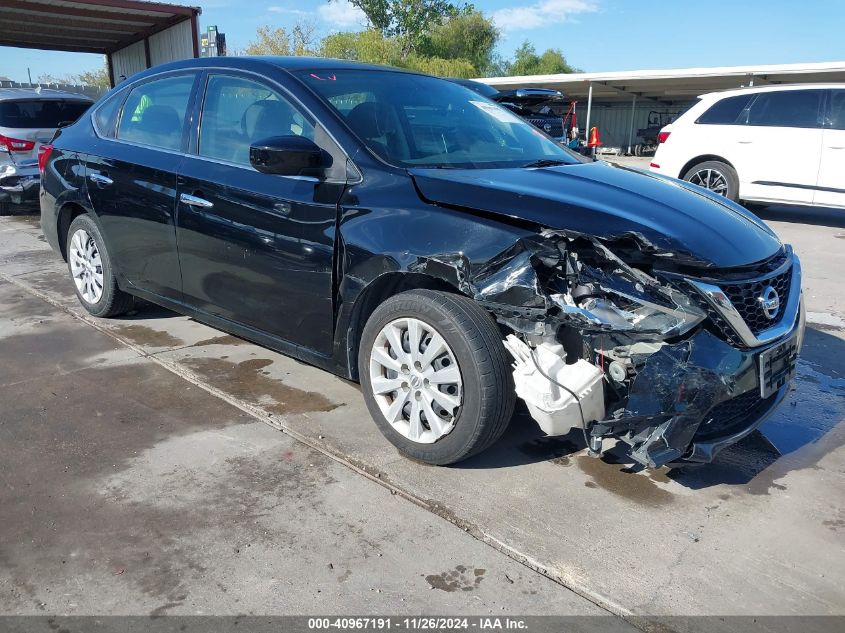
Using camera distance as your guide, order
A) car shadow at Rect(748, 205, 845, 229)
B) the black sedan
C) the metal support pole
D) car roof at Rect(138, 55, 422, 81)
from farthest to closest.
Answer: the metal support pole, car shadow at Rect(748, 205, 845, 229), car roof at Rect(138, 55, 422, 81), the black sedan

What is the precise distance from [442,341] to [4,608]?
1765 mm

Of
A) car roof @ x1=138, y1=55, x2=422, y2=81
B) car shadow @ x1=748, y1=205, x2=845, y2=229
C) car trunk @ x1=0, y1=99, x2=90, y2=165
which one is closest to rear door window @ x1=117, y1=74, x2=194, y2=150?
car roof @ x1=138, y1=55, x2=422, y2=81

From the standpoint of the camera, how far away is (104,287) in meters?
4.96

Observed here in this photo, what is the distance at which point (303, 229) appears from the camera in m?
3.39

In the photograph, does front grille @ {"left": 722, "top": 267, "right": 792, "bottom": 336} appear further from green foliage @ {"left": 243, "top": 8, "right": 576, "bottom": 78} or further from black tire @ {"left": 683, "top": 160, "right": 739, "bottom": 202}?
green foliage @ {"left": 243, "top": 8, "right": 576, "bottom": 78}

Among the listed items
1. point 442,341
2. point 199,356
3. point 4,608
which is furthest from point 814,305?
point 4,608

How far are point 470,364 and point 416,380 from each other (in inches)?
13.1

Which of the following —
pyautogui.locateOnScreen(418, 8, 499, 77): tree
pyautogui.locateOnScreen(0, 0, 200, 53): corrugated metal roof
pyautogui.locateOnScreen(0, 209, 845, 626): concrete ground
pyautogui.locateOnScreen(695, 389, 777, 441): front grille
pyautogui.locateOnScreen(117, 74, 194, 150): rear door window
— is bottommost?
pyautogui.locateOnScreen(0, 209, 845, 626): concrete ground

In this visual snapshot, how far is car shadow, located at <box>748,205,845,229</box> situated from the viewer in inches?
381

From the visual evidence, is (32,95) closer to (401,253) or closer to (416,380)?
(401,253)

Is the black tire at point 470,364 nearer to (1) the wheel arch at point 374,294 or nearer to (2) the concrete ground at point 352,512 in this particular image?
(1) the wheel arch at point 374,294

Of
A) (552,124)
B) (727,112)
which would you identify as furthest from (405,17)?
(727,112)

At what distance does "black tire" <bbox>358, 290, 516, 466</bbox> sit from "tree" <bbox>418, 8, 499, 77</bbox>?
5237 cm

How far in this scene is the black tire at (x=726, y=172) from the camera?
9.38m
